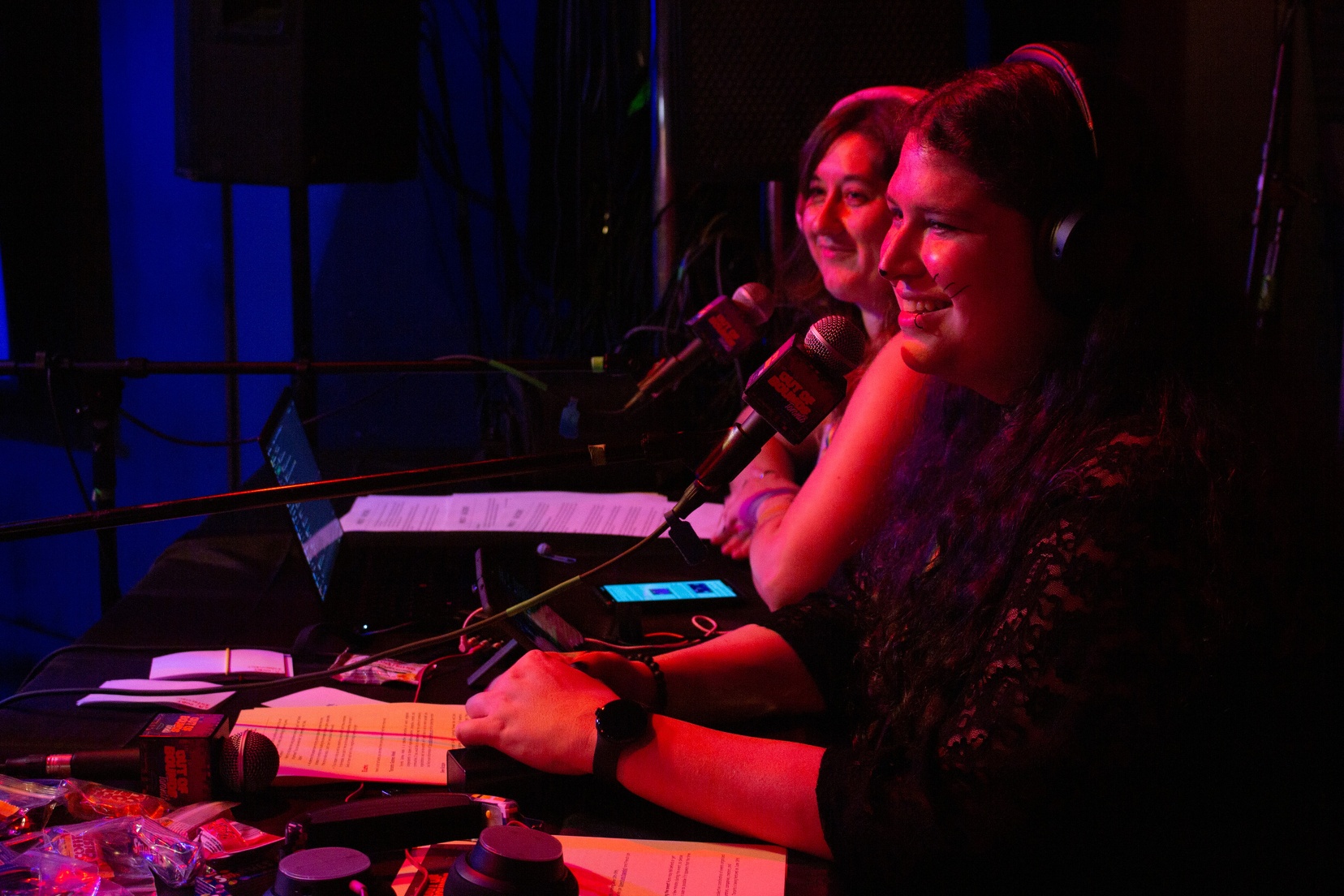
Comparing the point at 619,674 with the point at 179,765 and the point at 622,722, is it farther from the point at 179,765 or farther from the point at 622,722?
the point at 179,765

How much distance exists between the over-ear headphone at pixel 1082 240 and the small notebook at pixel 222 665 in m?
0.96

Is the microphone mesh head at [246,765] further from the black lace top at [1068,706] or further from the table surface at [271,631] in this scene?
the black lace top at [1068,706]

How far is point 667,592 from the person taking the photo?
64.8 inches

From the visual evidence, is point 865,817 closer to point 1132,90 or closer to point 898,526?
point 898,526

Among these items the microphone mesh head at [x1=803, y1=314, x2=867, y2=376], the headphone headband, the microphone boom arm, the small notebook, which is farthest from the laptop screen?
the headphone headband

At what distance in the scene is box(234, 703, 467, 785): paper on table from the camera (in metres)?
1.07

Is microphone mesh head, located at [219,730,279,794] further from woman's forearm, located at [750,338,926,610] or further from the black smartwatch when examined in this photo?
woman's forearm, located at [750,338,926,610]

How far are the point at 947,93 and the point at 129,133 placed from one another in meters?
3.16

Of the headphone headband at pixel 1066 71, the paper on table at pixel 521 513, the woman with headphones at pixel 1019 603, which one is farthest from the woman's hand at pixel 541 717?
the paper on table at pixel 521 513

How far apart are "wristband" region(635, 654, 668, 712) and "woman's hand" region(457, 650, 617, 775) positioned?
111mm

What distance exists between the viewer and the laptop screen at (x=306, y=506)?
1.51 meters

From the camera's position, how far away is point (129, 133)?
3.46 meters

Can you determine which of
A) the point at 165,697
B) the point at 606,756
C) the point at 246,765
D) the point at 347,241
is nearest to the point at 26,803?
the point at 246,765

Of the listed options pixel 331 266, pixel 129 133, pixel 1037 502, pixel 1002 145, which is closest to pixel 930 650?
pixel 1037 502
